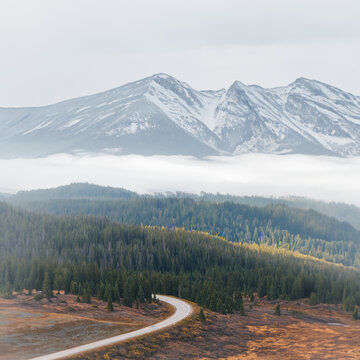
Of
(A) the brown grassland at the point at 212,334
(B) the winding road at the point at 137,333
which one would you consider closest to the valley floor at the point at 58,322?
(A) the brown grassland at the point at 212,334

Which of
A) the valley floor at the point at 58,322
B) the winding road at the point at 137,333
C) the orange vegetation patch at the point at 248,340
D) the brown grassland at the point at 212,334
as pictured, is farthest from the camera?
the brown grassland at the point at 212,334

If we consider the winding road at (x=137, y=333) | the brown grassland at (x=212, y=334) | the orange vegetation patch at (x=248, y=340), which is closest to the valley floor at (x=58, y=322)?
the brown grassland at (x=212, y=334)

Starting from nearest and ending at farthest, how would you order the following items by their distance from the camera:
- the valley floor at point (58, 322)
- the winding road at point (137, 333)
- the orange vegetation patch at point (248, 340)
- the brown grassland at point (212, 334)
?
1. the winding road at point (137, 333)
2. the valley floor at point (58, 322)
3. the orange vegetation patch at point (248, 340)
4. the brown grassland at point (212, 334)

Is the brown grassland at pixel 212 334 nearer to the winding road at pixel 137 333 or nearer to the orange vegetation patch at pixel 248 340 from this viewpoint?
the orange vegetation patch at pixel 248 340

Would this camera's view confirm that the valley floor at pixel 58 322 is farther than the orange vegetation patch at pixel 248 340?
No

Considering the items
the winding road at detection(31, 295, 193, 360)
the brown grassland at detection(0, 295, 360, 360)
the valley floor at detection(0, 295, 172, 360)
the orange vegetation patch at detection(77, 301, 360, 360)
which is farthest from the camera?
the brown grassland at detection(0, 295, 360, 360)

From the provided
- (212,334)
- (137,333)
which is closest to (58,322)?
(137,333)

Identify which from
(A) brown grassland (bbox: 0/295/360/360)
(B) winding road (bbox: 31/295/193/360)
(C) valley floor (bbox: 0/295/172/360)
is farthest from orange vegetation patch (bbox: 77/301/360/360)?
(C) valley floor (bbox: 0/295/172/360)

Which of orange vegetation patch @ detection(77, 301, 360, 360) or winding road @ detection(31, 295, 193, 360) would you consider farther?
orange vegetation patch @ detection(77, 301, 360, 360)

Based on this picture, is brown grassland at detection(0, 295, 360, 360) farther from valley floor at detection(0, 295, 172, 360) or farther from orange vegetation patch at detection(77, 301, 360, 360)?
valley floor at detection(0, 295, 172, 360)

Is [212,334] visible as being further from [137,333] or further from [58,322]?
[58,322]

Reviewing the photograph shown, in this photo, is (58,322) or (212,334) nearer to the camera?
(58,322)

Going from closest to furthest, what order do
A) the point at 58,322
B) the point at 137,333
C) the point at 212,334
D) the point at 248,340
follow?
the point at 137,333 → the point at 58,322 → the point at 212,334 → the point at 248,340

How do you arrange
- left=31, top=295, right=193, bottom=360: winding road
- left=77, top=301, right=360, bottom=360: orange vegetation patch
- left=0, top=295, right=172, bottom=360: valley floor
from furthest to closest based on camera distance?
1. left=77, top=301, right=360, bottom=360: orange vegetation patch
2. left=0, top=295, right=172, bottom=360: valley floor
3. left=31, top=295, right=193, bottom=360: winding road
